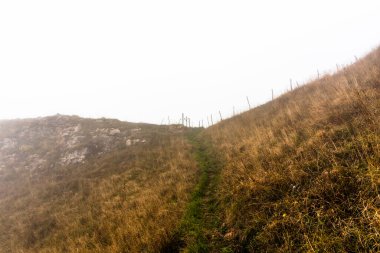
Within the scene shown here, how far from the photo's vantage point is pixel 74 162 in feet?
70.5

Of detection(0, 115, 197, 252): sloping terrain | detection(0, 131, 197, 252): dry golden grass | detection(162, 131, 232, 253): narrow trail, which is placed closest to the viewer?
detection(162, 131, 232, 253): narrow trail

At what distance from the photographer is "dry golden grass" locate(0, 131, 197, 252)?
7.18 metres

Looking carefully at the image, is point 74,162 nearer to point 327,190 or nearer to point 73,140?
point 73,140

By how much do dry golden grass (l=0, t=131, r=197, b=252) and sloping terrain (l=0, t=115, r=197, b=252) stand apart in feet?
0.12

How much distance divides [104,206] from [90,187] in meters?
4.31

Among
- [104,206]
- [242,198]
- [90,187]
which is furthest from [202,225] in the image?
[90,187]

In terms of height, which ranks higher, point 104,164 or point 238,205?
point 104,164

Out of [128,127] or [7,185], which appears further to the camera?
[128,127]

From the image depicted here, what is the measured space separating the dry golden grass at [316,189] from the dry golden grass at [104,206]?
212 cm

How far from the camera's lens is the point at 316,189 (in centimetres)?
484

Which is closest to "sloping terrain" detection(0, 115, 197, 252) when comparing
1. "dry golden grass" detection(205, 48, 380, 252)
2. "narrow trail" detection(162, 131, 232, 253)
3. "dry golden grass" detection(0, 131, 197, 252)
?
"dry golden grass" detection(0, 131, 197, 252)

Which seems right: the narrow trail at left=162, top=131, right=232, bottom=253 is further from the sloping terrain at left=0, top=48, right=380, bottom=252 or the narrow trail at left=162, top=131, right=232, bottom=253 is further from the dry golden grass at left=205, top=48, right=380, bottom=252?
the dry golden grass at left=205, top=48, right=380, bottom=252

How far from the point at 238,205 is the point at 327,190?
2.16 m

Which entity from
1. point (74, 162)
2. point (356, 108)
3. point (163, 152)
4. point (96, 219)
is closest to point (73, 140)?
point (74, 162)
